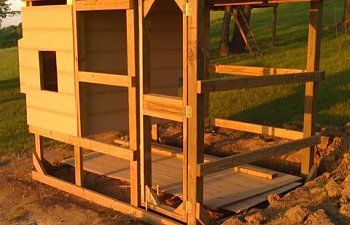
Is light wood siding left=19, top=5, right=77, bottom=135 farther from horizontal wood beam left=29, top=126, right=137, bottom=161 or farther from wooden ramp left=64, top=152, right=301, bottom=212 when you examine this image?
wooden ramp left=64, top=152, right=301, bottom=212

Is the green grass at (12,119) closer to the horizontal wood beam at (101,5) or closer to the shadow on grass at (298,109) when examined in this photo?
the horizontal wood beam at (101,5)

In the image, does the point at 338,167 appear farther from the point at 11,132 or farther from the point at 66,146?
the point at 11,132

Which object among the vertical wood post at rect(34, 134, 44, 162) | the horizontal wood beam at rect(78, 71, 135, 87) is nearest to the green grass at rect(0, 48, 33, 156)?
the vertical wood post at rect(34, 134, 44, 162)

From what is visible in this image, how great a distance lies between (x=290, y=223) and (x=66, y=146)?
640 cm

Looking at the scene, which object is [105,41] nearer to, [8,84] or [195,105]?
[195,105]

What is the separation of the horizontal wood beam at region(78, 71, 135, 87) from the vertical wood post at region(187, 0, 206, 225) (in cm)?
109

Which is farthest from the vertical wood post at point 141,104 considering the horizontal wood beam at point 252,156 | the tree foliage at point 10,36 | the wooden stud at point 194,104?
the tree foliage at point 10,36

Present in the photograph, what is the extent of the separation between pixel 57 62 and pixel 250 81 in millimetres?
3067

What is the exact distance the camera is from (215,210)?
649 centimetres

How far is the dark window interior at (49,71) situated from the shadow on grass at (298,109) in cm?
473

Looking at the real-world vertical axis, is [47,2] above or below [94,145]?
above

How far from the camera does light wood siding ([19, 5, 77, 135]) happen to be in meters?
7.10

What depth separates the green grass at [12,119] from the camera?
10.3 metres

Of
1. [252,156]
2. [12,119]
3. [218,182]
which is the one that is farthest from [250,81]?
[12,119]
